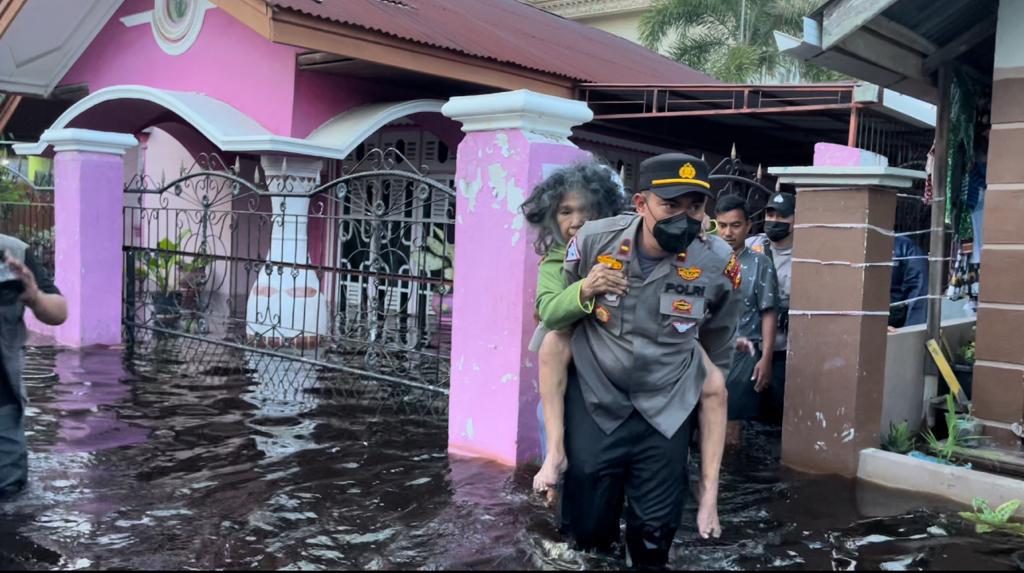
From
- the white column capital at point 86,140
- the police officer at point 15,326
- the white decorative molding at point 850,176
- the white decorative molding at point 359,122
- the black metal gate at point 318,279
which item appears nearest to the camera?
the police officer at point 15,326

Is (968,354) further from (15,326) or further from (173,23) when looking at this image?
(173,23)

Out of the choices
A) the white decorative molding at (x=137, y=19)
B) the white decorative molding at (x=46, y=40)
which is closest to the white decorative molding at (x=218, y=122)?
the white decorative molding at (x=137, y=19)

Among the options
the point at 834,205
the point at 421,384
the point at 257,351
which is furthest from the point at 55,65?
the point at 834,205

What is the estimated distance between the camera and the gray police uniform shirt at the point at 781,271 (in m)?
5.32

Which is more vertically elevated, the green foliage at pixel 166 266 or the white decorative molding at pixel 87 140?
the white decorative molding at pixel 87 140

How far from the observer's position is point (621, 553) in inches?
135

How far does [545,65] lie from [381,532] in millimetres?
7412

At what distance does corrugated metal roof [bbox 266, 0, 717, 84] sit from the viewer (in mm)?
8602

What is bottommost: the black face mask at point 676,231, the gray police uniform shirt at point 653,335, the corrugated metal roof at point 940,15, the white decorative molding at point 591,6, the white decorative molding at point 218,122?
the gray police uniform shirt at point 653,335

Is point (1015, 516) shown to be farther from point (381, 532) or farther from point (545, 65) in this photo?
point (545, 65)

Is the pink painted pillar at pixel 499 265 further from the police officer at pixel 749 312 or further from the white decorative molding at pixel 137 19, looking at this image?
the white decorative molding at pixel 137 19

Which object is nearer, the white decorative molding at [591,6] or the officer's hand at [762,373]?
the officer's hand at [762,373]

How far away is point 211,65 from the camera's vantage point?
10.5 meters

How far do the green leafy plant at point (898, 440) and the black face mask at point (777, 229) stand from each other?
129 cm
